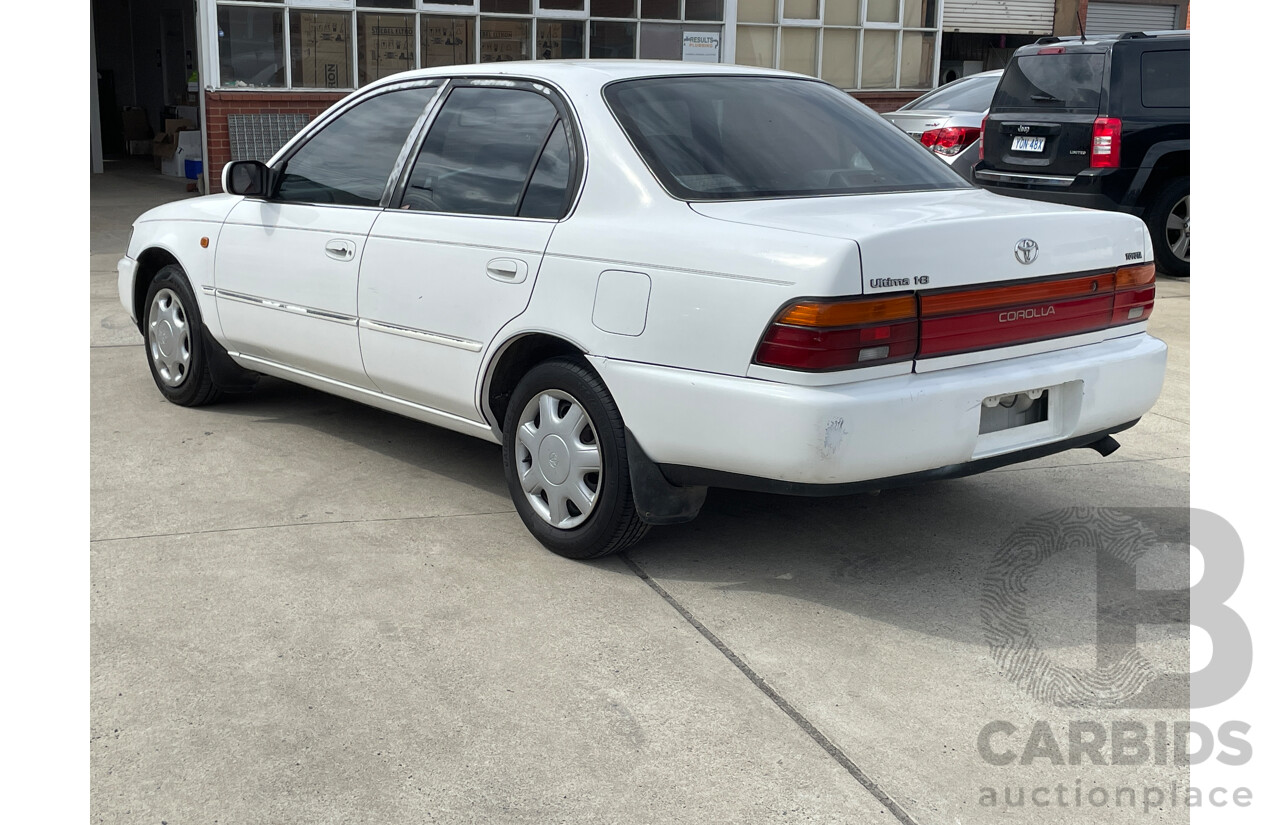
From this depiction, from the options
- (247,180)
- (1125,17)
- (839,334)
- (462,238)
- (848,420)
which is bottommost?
(848,420)

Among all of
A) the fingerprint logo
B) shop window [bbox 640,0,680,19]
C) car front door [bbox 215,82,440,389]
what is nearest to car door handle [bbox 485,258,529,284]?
car front door [bbox 215,82,440,389]

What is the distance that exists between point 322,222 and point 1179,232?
27.0 ft

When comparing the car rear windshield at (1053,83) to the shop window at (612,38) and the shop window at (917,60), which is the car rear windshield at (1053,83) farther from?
the shop window at (917,60)

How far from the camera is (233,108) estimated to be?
14523 mm

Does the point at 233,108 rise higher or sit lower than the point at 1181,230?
higher

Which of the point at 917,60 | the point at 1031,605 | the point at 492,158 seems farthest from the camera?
the point at 917,60

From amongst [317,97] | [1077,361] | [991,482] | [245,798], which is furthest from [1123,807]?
[317,97]

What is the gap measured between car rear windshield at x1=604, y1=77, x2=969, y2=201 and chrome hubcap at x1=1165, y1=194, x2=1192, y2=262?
6899 mm

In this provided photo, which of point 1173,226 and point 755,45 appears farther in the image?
point 755,45

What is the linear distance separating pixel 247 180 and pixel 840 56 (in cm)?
1512

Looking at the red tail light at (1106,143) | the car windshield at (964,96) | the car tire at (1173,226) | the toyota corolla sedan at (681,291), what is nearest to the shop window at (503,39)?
the car windshield at (964,96)

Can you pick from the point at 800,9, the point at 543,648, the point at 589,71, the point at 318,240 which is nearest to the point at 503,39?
the point at 800,9

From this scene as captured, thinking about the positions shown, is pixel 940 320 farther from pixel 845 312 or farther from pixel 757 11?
pixel 757 11

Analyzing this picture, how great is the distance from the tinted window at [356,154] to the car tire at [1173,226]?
7.53m
